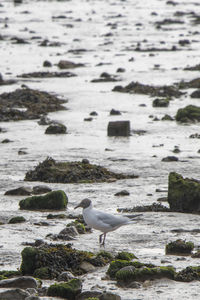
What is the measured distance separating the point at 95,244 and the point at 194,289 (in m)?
1.92

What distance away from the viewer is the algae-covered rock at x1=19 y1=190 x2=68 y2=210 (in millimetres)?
10114

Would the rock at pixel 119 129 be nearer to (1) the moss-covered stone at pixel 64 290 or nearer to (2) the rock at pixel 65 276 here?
(2) the rock at pixel 65 276

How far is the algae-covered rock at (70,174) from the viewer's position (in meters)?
12.4

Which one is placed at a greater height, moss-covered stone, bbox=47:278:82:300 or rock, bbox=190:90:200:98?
moss-covered stone, bbox=47:278:82:300

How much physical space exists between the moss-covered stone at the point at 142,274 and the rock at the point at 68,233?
5.45 feet

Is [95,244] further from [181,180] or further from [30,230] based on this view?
[181,180]

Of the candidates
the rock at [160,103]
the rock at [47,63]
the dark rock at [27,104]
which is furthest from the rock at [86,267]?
the rock at [47,63]

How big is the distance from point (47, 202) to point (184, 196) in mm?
1787

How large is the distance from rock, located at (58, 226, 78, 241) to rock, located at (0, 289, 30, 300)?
2324 mm

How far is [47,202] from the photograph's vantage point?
33.2 ft

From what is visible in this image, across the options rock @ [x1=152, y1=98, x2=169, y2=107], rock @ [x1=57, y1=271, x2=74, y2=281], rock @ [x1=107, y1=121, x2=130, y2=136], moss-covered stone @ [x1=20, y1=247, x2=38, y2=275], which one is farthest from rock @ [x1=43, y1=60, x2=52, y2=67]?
rock @ [x1=57, y1=271, x2=74, y2=281]

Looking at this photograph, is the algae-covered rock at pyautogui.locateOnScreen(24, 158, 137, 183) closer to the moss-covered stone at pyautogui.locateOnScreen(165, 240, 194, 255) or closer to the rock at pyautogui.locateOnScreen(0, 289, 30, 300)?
the moss-covered stone at pyautogui.locateOnScreen(165, 240, 194, 255)

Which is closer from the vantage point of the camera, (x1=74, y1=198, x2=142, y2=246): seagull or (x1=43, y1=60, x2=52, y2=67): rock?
(x1=74, y1=198, x2=142, y2=246): seagull

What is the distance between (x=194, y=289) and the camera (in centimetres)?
661
